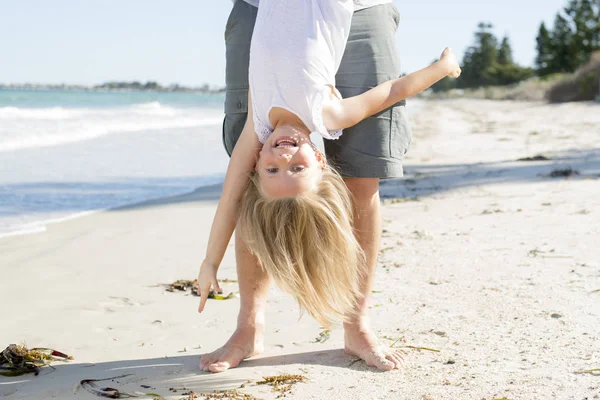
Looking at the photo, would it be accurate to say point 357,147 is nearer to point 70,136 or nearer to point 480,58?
point 70,136

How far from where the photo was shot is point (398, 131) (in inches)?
107

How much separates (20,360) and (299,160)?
1292mm

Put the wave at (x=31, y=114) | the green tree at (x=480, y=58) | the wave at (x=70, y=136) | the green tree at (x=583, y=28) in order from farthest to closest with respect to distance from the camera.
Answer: the green tree at (x=480, y=58)
the green tree at (x=583, y=28)
the wave at (x=31, y=114)
the wave at (x=70, y=136)

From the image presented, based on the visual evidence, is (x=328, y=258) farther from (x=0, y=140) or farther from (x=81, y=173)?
(x=0, y=140)

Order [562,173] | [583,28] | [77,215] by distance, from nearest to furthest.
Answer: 1. [77,215]
2. [562,173]
3. [583,28]

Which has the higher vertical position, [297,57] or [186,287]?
[297,57]

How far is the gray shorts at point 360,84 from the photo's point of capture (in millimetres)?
2607

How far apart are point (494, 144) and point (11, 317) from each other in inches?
365

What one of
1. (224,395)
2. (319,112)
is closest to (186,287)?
(224,395)

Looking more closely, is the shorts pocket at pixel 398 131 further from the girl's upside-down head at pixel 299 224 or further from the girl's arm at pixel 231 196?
the girl's arm at pixel 231 196

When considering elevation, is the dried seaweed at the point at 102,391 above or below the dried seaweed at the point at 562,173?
below

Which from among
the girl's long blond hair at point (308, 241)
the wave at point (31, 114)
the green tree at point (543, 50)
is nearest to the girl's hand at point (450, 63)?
the girl's long blond hair at point (308, 241)

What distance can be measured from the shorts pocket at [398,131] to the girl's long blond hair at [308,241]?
39 cm

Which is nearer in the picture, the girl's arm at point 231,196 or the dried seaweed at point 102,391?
the dried seaweed at point 102,391
